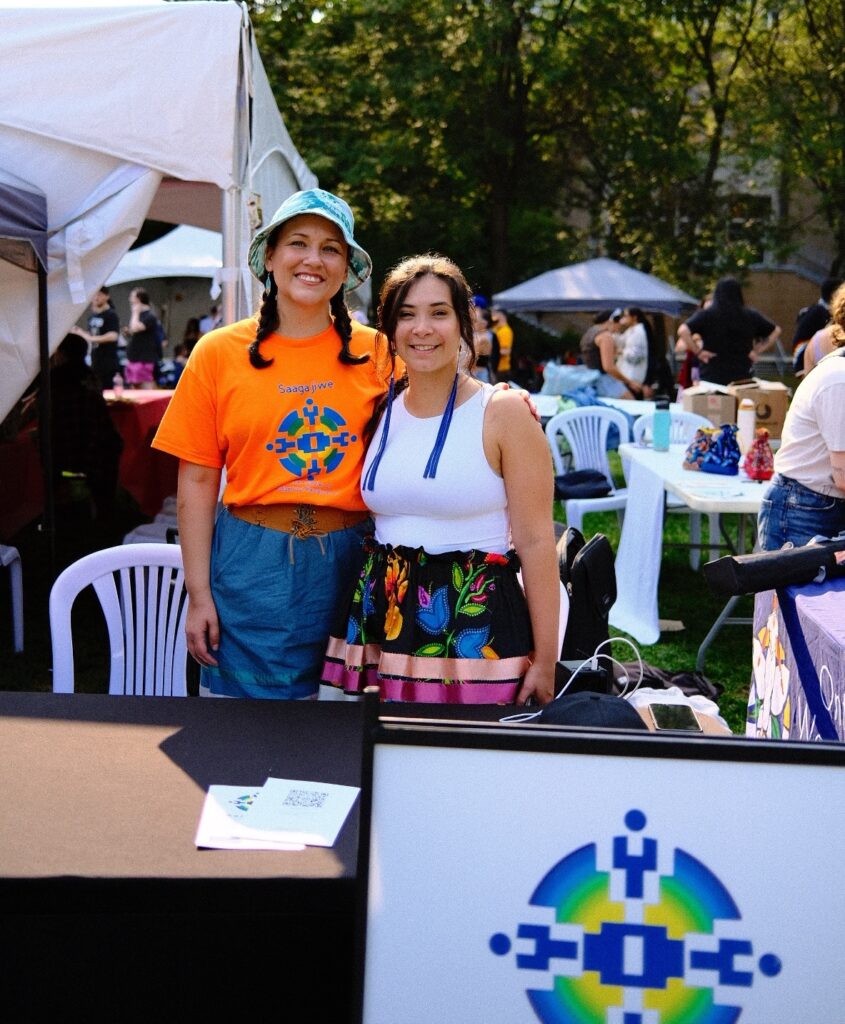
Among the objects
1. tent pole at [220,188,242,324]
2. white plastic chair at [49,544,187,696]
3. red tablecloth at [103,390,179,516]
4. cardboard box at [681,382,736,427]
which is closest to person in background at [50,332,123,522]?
red tablecloth at [103,390,179,516]

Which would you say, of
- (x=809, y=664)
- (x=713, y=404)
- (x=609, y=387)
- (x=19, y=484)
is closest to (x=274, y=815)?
(x=809, y=664)

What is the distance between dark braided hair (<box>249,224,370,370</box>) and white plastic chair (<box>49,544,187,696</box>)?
801mm

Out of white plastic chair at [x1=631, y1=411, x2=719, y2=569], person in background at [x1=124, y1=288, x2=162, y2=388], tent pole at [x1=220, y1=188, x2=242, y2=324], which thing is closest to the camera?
tent pole at [x1=220, y1=188, x2=242, y2=324]

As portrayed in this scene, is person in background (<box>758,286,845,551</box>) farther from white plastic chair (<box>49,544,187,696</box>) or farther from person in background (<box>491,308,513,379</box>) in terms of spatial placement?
person in background (<box>491,308,513,379</box>)

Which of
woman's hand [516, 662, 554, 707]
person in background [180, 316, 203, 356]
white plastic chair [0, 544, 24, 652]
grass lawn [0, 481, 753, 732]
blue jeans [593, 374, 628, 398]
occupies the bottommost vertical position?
grass lawn [0, 481, 753, 732]

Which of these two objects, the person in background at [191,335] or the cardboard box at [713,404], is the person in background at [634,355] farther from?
the person in background at [191,335]

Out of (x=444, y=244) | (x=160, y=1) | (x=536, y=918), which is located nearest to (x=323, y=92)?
(x=444, y=244)

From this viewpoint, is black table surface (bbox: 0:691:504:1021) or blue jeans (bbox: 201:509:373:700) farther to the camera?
blue jeans (bbox: 201:509:373:700)

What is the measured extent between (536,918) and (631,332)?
12.2 meters

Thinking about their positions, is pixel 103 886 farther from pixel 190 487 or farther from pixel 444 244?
pixel 444 244

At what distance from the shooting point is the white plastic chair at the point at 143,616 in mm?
3137

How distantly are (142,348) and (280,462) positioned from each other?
46.3 ft

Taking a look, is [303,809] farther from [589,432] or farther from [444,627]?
[589,432]

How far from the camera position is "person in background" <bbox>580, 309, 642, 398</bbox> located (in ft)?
41.0
